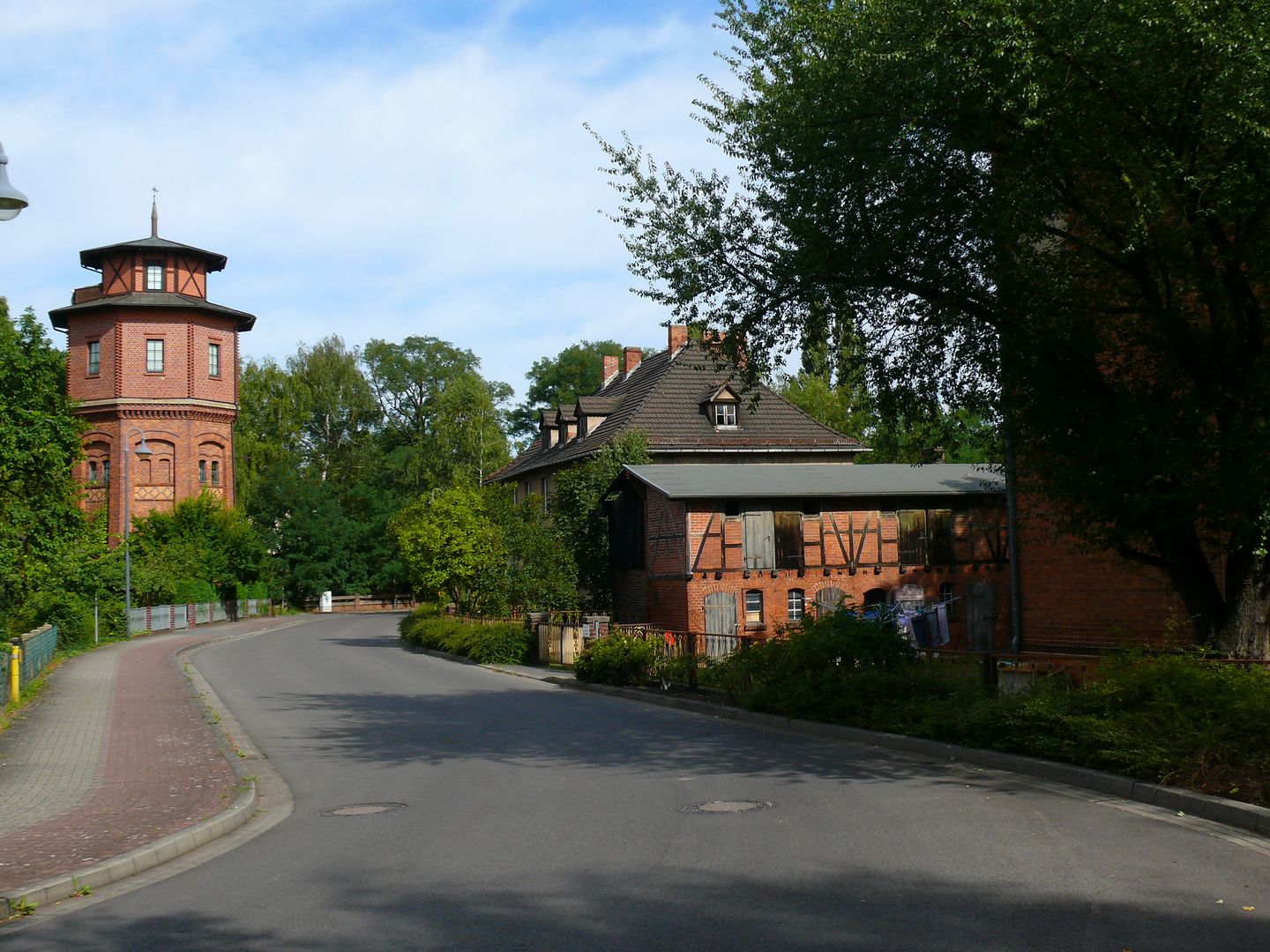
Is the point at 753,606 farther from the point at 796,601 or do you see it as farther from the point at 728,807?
the point at 728,807

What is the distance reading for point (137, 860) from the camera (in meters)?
7.66

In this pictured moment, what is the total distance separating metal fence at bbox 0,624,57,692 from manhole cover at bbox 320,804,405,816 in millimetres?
11251

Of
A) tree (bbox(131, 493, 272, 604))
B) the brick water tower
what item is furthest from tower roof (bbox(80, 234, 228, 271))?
tree (bbox(131, 493, 272, 604))

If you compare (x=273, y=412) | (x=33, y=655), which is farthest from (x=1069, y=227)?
(x=273, y=412)

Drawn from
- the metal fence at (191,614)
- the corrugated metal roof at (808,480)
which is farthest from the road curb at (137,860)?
the metal fence at (191,614)

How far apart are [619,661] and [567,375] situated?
190ft

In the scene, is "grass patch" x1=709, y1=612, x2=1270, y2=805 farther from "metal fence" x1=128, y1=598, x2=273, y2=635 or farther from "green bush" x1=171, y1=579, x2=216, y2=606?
"green bush" x1=171, y1=579, x2=216, y2=606

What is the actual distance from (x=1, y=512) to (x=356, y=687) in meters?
12.4

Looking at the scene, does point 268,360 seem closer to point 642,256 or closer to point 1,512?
point 1,512

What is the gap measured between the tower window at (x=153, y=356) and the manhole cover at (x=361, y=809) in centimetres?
5173

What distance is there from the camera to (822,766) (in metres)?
10.9

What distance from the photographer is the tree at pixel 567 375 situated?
76.7 metres

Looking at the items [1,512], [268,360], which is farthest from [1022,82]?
[268,360]

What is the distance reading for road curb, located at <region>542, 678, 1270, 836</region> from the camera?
306 inches
